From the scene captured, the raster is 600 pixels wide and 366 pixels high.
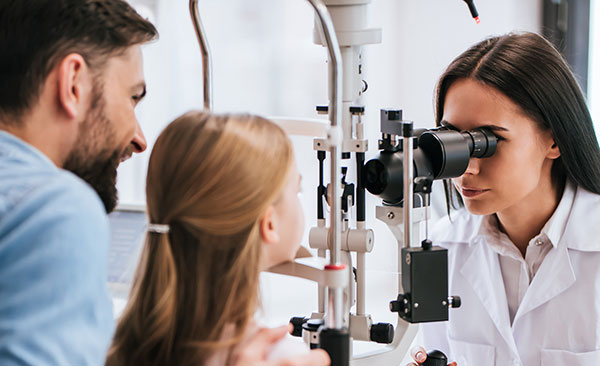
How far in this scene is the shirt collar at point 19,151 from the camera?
2.93 feet

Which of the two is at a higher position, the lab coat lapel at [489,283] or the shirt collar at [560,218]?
the shirt collar at [560,218]

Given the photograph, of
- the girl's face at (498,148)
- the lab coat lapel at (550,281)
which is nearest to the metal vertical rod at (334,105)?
the girl's face at (498,148)

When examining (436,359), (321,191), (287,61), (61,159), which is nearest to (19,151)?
(61,159)

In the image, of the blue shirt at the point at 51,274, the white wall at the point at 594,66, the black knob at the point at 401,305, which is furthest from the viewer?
the white wall at the point at 594,66

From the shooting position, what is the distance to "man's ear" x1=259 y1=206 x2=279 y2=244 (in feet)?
3.14

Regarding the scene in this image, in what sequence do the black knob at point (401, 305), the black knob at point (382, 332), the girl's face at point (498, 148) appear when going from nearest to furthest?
the black knob at point (401, 305)
the black knob at point (382, 332)
the girl's face at point (498, 148)

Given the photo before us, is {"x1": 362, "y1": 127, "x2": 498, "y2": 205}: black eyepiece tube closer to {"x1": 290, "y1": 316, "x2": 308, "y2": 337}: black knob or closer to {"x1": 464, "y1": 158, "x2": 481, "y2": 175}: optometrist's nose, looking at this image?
{"x1": 464, "y1": 158, "x2": 481, "y2": 175}: optometrist's nose

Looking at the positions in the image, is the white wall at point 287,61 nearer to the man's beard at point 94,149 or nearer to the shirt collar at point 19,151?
the man's beard at point 94,149

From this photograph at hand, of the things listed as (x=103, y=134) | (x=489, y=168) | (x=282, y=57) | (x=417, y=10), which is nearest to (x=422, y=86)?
(x=417, y=10)

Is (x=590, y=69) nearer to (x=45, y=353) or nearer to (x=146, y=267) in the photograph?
(x=146, y=267)

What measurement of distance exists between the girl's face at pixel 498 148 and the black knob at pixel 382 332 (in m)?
0.38

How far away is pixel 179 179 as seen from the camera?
934 millimetres

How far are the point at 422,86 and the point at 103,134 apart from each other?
1796mm

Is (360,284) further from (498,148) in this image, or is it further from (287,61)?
(287,61)
